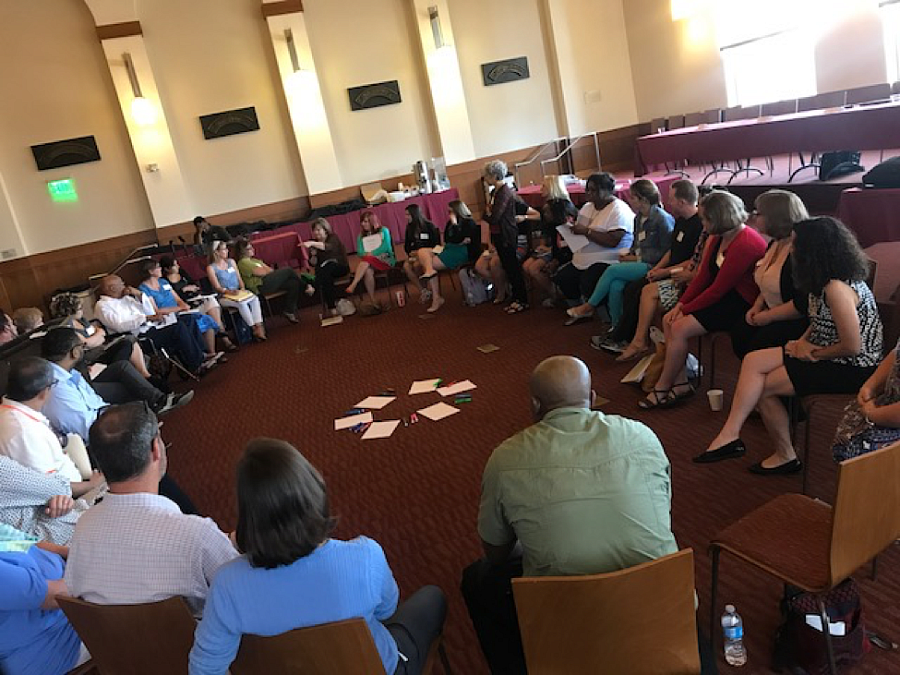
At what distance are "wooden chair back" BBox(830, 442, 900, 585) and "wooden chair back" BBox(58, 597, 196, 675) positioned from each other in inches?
62.4

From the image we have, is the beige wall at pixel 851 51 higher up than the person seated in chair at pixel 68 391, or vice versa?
the beige wall at pixel 851 51

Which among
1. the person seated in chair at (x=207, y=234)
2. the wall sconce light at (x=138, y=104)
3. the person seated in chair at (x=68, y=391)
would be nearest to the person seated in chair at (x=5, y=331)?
the person seated in chair at (x=68, y=391)

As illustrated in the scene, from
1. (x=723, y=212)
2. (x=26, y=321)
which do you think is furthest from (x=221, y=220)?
(x=723, y=212)

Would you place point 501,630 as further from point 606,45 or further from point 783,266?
point 606,45

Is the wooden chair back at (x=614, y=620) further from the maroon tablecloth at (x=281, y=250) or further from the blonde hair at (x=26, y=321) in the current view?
the maroon tablecloth at (x=281, y=250)

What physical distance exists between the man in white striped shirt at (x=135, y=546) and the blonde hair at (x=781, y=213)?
2773mm

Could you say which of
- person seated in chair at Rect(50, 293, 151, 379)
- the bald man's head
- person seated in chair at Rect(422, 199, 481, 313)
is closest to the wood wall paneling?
person seated in chair at Rect(422, 199, 481, 313)

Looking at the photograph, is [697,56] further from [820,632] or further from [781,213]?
[820,632]

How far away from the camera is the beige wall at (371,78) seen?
11.7 meters

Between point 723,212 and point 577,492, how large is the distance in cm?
258

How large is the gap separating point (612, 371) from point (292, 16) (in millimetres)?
9321

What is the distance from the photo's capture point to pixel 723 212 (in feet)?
11.9

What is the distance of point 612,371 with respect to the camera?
4.61m

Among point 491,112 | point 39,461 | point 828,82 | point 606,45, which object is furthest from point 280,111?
point 39,461
